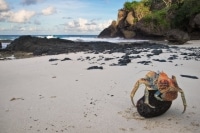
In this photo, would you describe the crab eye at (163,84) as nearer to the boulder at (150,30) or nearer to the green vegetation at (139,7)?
the boulder at (150,30)

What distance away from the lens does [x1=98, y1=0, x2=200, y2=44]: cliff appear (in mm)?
34956

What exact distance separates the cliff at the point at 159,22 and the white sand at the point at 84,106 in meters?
20.0

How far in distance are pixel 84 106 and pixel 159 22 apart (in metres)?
41.5

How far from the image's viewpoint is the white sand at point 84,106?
4352 millimetres

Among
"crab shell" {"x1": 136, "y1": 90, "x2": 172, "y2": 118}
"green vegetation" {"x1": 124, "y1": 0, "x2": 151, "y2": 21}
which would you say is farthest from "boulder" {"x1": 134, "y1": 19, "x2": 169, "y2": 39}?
"crab shell" {"x1": 136, "y1": 90, "x2": 172, "y2": 118}

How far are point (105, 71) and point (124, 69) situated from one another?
681mm

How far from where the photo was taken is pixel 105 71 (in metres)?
9.16

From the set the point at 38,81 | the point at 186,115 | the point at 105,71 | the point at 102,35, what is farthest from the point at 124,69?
the point at 102,35

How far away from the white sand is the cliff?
20.0 metres

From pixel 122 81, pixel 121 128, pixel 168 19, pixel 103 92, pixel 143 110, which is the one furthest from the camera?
pixel 168 19

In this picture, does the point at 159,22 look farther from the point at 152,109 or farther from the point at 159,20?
the point at 152,109

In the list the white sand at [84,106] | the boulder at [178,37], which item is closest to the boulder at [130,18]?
the boulder at [178,37]

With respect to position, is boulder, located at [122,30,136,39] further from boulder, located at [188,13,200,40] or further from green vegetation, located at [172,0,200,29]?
boulder, located at [188,13,200,40]

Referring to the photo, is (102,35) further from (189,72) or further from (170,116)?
(170,116)
